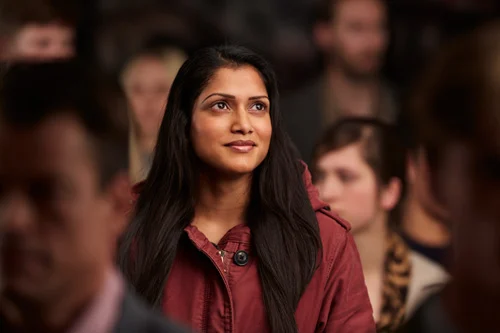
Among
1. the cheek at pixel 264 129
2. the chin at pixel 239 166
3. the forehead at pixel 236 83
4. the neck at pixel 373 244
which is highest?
the forehead at pixel 236 83

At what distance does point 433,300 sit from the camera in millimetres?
2102

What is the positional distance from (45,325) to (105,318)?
12 centimetres

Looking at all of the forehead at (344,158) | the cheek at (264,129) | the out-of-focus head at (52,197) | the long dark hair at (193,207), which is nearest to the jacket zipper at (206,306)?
the long dark hair at (193,207)

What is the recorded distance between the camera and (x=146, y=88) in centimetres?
456

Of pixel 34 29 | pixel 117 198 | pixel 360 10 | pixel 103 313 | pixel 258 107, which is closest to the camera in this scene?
pixel 103 313

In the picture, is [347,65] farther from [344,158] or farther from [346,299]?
[346,299]

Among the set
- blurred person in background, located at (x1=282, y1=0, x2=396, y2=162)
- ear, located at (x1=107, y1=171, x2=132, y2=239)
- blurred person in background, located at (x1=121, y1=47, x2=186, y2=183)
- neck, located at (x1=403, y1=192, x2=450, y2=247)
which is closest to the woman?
ear, located at (x1=107, y1=171, x2=132, y2=239)

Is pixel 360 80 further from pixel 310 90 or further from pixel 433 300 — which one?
pixel 433 300

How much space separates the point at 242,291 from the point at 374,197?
130 centimetres

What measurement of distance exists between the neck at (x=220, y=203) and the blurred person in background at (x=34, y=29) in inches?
31.7

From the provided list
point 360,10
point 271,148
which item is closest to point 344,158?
point 360,10

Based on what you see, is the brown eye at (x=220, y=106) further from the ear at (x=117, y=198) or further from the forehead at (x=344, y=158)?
the forehead at (x=344, y=158)

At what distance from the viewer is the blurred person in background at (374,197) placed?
13.2ft

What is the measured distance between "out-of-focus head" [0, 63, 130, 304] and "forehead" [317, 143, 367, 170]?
2.20 m
